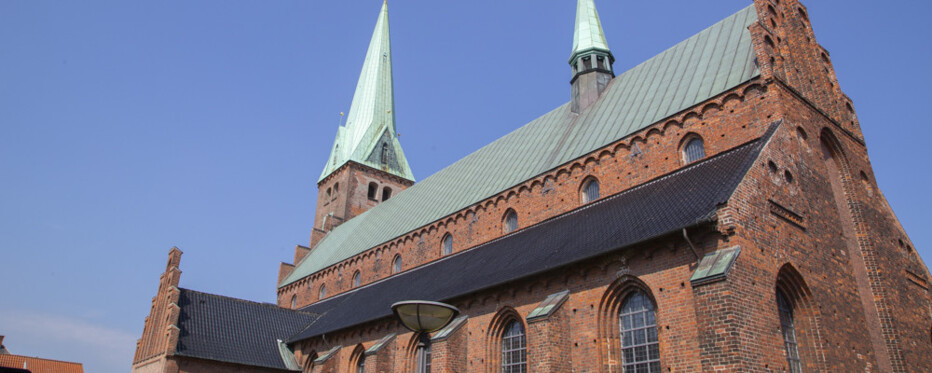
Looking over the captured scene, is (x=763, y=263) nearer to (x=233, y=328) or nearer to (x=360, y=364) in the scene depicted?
(x=360, y=364)

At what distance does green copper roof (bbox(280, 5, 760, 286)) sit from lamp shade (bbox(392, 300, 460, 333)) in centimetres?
1152

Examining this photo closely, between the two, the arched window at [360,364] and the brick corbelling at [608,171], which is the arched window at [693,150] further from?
the arched window at [360,364]

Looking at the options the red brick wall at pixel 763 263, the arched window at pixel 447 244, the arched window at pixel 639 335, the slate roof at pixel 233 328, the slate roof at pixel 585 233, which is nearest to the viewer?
the red brick wall at pixel 763 263

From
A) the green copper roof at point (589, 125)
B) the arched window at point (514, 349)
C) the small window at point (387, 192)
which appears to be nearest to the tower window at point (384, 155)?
the small window at point (387, 192)

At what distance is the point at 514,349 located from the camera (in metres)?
17.0

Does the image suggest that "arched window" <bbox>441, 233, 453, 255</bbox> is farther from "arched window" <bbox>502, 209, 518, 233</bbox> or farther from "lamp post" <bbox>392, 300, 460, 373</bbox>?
"lamp post" <bbox>392, 300, 460, 373</bbox>

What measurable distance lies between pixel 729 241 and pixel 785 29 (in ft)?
31.5

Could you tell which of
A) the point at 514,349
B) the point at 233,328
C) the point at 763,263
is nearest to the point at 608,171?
the point at 514,349

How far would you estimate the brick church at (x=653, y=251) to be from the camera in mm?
13172

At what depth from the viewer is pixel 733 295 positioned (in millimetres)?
11617

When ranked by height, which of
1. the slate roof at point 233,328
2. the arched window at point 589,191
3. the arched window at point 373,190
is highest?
the arched window at point 373,190

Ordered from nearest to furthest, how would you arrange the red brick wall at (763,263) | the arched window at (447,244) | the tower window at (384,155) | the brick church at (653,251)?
the red brick wall at (763,263)
the brick church at (653,251)
the arched window at (447,244)
the tower window at (384,155)

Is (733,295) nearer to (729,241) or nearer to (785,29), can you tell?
(729,241)

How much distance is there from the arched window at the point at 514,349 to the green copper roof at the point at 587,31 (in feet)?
45.6
